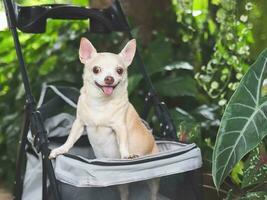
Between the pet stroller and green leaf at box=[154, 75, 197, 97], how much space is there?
56 cm

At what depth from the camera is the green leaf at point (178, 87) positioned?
268cm

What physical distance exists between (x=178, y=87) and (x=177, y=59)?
422 millimetres

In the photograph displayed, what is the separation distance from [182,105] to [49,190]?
50.8 inches

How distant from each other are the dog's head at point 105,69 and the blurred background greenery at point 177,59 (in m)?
0.56

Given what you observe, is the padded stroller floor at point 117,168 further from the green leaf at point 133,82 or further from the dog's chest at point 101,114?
the green leaf at point 133,82

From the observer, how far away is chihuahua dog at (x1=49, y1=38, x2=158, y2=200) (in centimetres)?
162

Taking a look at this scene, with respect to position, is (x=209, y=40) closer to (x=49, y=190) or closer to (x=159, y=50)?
(x=159, y=50)

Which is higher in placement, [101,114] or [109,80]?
[109,80]

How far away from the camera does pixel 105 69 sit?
160cm

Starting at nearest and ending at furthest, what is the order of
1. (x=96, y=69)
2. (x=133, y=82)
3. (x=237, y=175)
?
(x=96, y=69) → (x=237, y=175) → (x=133, y=82)

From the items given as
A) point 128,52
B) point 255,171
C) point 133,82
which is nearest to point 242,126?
point 255,171

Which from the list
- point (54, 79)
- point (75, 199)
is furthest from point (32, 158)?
point (54, 79)

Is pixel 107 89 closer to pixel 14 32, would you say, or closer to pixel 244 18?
pixel 14 32

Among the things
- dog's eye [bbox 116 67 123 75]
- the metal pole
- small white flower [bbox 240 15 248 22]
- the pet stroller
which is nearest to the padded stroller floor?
the pet stroller
